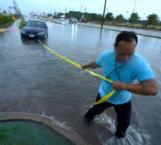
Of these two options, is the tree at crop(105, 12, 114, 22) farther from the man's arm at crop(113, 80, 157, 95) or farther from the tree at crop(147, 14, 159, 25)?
the man's arm at crop(113, 80, 157, 95)

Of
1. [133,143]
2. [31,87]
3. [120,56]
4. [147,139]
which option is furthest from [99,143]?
[31,87]

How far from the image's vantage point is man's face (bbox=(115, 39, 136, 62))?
2244 mm

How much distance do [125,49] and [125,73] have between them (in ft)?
1.29

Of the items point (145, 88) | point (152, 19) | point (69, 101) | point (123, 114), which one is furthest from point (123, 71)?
point (152, 19)

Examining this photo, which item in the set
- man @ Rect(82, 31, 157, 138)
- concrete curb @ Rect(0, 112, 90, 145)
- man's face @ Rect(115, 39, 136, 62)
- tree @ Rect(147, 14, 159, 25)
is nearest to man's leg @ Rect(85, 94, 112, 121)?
man @ Rect(82, 31, 157, 138)

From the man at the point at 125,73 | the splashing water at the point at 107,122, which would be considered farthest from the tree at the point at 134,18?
the man at the point at 125,73

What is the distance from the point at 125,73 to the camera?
8.33 ft

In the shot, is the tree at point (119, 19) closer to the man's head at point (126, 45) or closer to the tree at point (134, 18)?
the tree at point (134, 18)

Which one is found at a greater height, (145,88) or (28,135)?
(145,88)

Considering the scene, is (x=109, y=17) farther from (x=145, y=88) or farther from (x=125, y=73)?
(x=145, y=88)

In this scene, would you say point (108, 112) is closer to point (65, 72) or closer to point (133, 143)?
point (133, 143)

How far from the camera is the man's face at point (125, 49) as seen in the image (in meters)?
2.24

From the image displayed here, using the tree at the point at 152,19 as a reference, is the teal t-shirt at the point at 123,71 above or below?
above

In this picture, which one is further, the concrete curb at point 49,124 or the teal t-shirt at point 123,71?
the concrete curb at point 49,124
